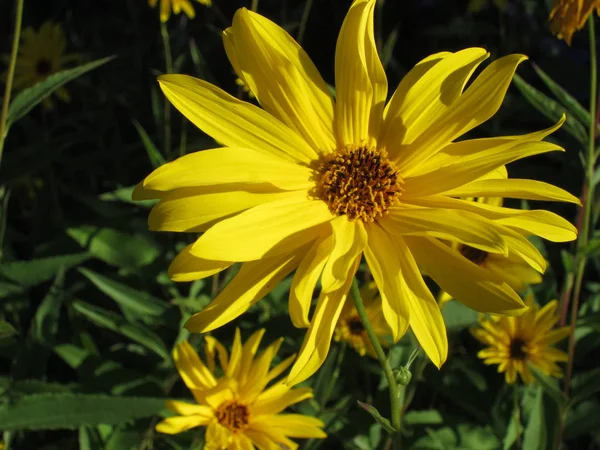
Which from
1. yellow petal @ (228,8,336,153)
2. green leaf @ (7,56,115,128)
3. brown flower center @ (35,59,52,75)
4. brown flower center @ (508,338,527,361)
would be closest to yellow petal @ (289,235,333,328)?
yellow petal @ (228,8,336,153)

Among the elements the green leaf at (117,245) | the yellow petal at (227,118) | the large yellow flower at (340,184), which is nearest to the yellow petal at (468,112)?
the large yellow flower at (340,184)

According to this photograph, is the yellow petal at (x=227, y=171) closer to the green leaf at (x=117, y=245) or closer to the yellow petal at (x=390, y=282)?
the yellow petal at (x=390, y=282)

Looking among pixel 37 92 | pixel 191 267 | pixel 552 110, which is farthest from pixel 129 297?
pixel 552 110

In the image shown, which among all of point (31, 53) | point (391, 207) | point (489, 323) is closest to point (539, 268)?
point (391, 207)

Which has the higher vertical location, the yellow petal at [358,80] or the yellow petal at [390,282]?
the yellow petal at [358,80]

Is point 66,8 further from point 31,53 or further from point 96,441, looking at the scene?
point 96,441

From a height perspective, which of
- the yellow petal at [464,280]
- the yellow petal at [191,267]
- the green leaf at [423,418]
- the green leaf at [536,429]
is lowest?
the green leaf at [423,418]

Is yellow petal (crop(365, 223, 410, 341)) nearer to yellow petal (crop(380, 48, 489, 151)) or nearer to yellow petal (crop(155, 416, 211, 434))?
yellow petal (crop(380, 48, 489, 151))

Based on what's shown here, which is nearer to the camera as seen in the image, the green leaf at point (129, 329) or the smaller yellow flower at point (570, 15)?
the smaller yellow flower at point (570, 15)
